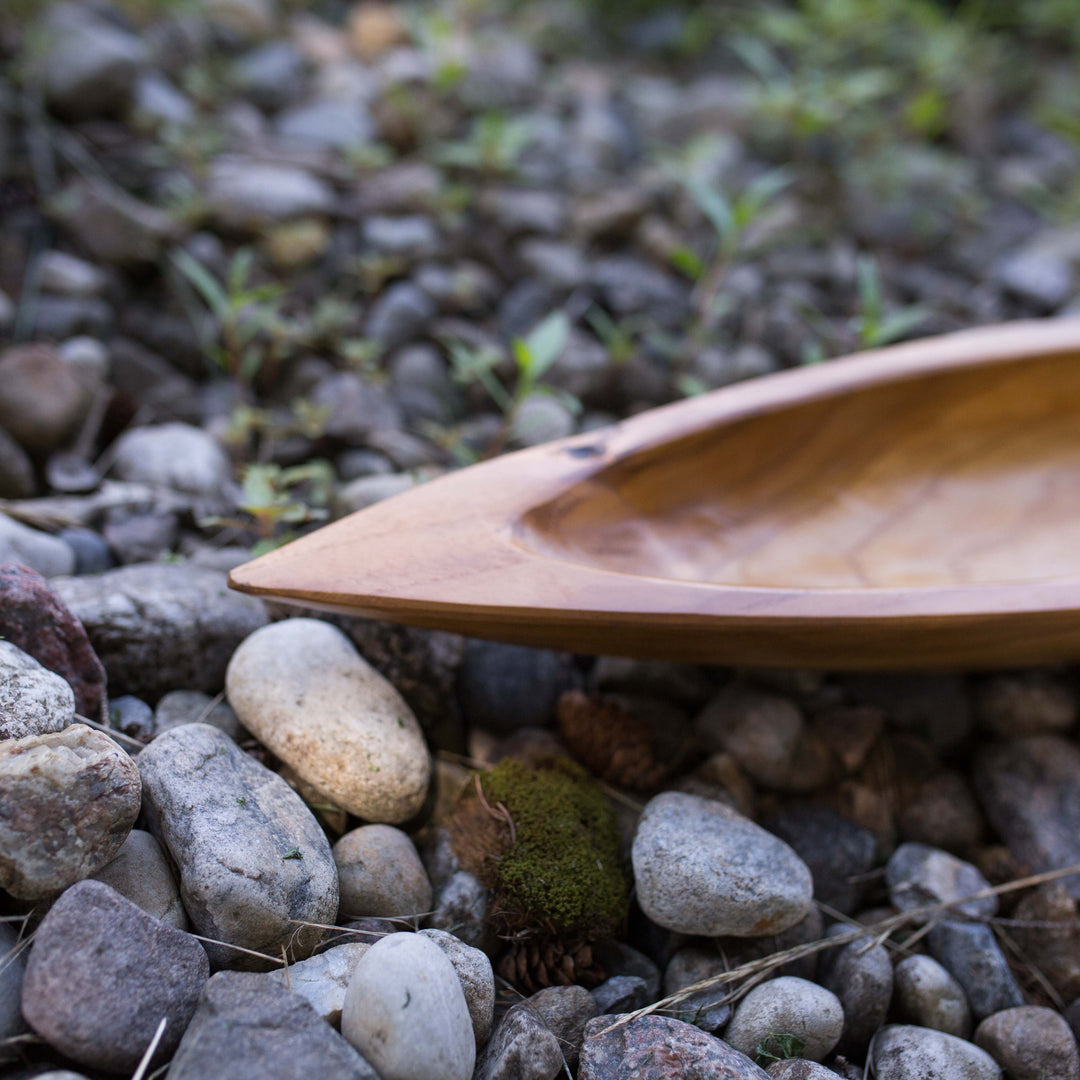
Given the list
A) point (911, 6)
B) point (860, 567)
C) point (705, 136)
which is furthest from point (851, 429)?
point (911, 6)

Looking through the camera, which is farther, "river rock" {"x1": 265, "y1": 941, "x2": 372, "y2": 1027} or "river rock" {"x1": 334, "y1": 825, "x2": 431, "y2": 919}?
"river rock" {"x1": 334, "y1": 825, "x2": 431, "y2": 919}

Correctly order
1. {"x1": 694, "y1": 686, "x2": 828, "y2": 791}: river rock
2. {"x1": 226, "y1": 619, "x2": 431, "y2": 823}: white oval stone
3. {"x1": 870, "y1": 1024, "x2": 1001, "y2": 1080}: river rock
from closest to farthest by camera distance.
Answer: {"x1": 870, "y1": 1024, "x2": 1001, "y2": 1080}: river rock, {"x1": 226, "y1": 619, "x2": 431, "y2": 823}: white oval stone, {"x1": 694, "y1": 686, "x2": 828, "y2": 791}: river rock

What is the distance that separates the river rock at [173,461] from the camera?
4.87 ft

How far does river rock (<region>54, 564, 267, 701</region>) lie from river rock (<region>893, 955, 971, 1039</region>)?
0.95 metres

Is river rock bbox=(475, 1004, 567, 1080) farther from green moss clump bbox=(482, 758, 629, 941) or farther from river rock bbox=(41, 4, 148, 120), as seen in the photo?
river rock bbox=(41, 4, 148, 120)

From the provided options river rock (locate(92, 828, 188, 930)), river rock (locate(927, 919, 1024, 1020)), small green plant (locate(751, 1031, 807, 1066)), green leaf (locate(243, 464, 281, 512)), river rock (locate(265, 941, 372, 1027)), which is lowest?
river rock (locate(927, 919, 1024, 1020))

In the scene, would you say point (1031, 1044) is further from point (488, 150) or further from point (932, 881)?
point (488, 150)

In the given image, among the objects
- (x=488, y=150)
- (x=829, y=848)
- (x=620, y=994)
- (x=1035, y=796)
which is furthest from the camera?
(x=488, y=150)

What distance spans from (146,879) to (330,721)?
26cm

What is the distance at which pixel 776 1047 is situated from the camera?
0.91 meters

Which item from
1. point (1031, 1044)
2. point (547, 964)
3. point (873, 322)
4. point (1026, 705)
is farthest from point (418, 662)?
point (873, 322)

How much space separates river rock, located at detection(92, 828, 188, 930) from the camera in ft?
2.77

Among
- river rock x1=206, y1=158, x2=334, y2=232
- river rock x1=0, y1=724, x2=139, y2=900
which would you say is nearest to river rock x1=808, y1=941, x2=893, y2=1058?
river rock x1=0, y1=724, x2=139, y2=900

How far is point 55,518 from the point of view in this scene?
128cm
